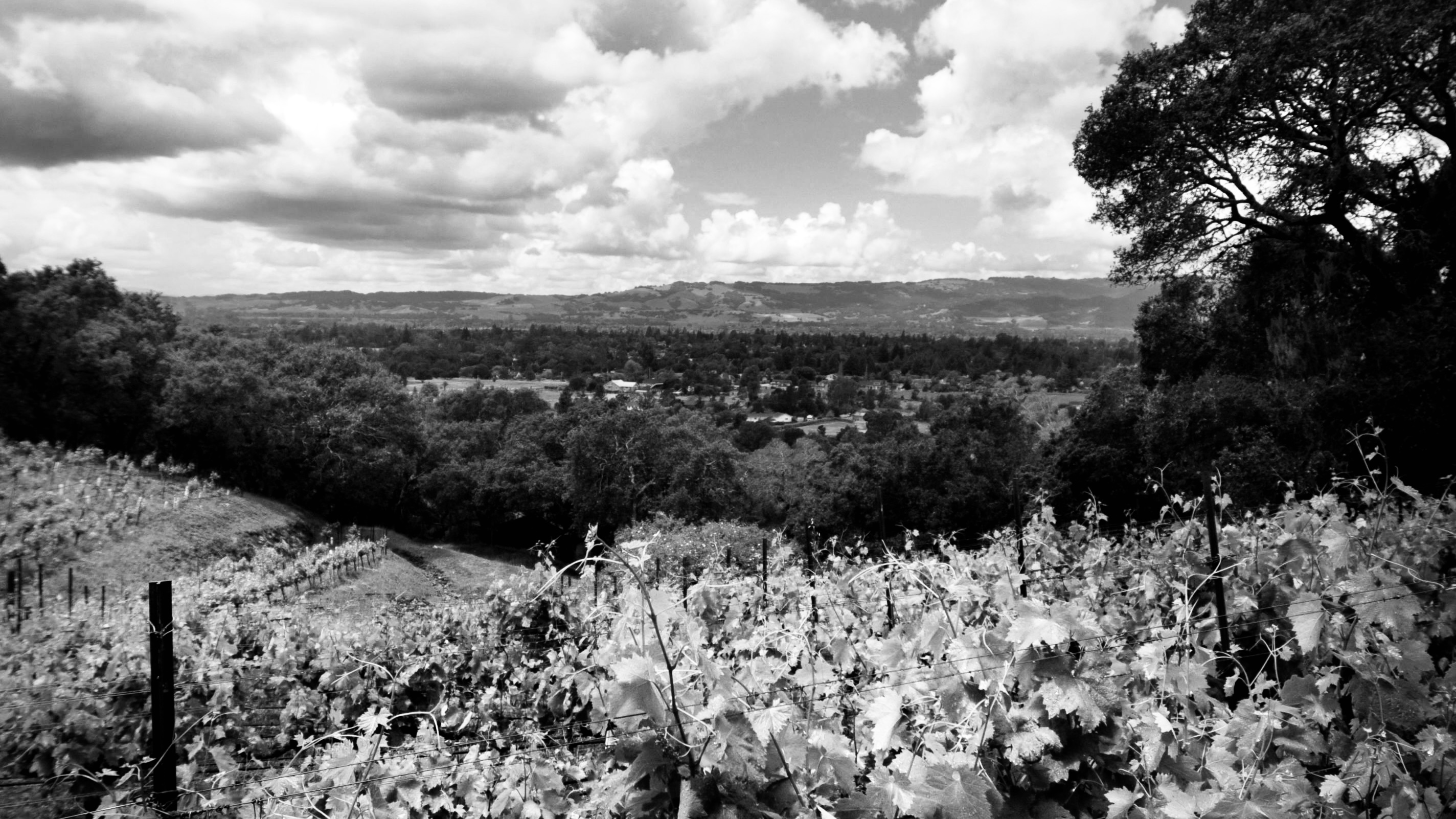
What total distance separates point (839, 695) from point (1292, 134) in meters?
12.5

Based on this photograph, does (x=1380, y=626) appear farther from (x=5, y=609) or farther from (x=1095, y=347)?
(x=1095, y=347)

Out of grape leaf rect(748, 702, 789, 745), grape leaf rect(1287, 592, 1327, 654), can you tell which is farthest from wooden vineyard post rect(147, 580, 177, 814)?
grape leaf rect(1287, 592, 1327, 654)

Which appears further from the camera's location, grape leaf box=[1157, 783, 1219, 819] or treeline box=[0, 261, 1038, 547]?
treeline box=[0, 261, 1038, 547]

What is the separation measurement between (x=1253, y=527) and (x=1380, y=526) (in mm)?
1270

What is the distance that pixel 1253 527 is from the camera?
464 centimetres

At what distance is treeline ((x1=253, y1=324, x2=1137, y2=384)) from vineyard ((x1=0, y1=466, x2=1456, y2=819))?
66.6 meters

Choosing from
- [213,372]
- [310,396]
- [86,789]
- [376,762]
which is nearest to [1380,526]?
[376,762]

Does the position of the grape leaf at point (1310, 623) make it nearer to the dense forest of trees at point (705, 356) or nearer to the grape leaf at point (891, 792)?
the grape leaf at point (891, 792)

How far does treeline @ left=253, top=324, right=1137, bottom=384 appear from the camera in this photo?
81625mm

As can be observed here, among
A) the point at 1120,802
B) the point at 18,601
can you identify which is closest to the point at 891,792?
the point at 1120,802

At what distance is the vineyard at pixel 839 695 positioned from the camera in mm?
1778

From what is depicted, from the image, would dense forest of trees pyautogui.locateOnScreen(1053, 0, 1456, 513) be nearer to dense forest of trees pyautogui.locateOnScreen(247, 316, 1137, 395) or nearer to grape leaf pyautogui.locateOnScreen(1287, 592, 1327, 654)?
grape leaf pyautogui.locateOnScreen(1287, 592, 1327, 654)

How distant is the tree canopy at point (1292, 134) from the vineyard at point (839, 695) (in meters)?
8.05

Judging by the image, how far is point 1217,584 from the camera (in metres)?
3.28
